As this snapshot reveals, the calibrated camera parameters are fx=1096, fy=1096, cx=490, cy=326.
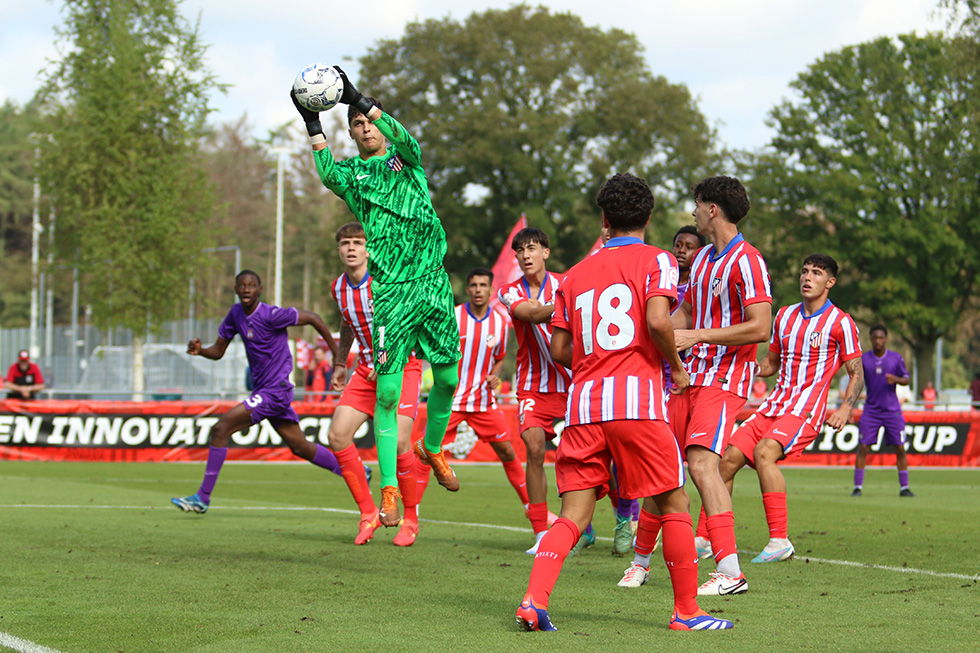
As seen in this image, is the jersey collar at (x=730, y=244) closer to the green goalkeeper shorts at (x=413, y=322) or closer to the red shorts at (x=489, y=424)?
the green goalkeeper shorts at (x=413, y=322)

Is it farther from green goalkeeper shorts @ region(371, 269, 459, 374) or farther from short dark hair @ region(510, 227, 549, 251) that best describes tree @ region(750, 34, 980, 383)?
green goalkeeper shorts @ region(371, 269, 459, 374)

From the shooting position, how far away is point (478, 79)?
1800 inches

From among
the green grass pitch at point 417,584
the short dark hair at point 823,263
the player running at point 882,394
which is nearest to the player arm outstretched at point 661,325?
the green grass pitch at point 417,584

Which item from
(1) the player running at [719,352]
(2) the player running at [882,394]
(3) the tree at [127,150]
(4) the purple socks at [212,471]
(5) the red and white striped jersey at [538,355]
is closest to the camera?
(1) the player running at [719,352]

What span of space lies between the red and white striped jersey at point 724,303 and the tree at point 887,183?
37226 mm

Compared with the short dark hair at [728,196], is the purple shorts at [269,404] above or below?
below

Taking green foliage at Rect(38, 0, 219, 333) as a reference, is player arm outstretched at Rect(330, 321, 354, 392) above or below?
below

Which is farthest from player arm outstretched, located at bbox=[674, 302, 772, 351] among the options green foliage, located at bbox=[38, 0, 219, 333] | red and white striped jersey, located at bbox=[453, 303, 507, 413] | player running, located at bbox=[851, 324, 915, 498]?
green foliage, located at bbox=[38, 0, 219, 333]

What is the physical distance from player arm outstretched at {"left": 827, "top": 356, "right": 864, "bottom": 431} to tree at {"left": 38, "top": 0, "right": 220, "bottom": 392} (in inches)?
969

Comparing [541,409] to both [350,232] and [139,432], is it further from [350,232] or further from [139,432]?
[139,432]

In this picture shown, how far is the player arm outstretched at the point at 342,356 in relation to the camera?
8617 mm

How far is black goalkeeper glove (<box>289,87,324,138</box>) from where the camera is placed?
625 cm

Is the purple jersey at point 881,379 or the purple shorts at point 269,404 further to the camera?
the purple jersey at point 881,379

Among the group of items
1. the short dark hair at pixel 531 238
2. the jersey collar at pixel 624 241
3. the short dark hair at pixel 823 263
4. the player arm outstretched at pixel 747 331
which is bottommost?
the player arm outstretched at pixel 747 331
